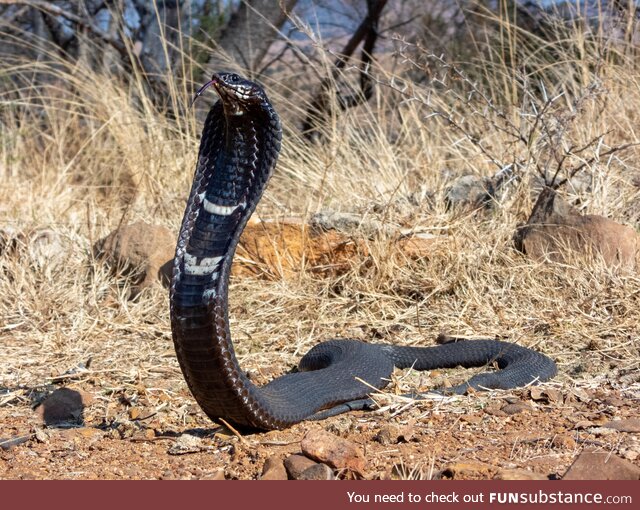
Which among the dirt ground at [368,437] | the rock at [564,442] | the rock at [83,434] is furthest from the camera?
the rock at [83,434]

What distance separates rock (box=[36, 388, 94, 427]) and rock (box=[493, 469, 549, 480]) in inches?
64.9

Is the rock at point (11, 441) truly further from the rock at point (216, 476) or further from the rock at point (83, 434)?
the rock at point (216, 476)

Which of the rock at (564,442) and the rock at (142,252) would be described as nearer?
the rock at (564,442)

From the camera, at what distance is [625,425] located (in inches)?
112

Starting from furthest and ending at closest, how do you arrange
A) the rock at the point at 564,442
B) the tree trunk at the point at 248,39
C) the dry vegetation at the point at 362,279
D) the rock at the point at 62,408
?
the tree trunk at the point at 248,39, the dry vegetation at the point at 362,279, the rock at the point at 62,408, the rock at the point at 564,442

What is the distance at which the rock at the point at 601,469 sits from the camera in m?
2.32

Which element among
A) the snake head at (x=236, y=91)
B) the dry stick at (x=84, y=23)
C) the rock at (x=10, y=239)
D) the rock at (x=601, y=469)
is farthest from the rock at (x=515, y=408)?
the dry stick at (x=84, y=23)

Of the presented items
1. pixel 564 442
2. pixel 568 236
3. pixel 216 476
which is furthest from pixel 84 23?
pixel 564 442

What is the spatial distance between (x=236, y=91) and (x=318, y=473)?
1.05m

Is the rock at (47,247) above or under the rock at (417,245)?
under

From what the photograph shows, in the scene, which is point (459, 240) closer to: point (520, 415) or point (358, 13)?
point (520, 415)

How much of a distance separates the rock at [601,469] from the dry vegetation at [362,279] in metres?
0.14

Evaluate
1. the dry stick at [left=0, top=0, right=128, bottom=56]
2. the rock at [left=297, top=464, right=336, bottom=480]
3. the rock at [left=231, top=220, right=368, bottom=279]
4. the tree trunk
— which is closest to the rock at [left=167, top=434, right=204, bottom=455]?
the rock at [left=297, top=464, right=336, bottom=480]
